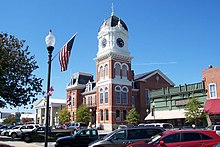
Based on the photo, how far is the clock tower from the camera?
187ft

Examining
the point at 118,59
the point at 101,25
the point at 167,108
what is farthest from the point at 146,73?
the point at 167,108

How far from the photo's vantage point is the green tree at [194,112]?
1486 inches

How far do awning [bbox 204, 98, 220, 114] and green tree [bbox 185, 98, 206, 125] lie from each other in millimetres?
783

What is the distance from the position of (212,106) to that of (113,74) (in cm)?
2471

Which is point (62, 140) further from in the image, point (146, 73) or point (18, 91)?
point (146, 73)

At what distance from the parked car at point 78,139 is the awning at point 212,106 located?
21.3 m

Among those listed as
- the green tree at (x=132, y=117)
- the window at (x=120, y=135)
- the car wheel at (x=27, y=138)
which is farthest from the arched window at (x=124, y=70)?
the window at (x=120, y=135)

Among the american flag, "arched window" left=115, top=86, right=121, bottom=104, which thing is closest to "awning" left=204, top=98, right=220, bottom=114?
"arched window" left=115, top=86, right=121, bottom=104

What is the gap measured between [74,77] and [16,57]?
56790 millimetres

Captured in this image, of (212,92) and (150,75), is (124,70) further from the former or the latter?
(212,92)

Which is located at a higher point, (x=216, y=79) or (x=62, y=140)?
(x=216, y=79)

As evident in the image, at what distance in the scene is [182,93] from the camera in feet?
144

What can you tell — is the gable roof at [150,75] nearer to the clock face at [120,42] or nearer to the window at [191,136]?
the clock face at [120,42]

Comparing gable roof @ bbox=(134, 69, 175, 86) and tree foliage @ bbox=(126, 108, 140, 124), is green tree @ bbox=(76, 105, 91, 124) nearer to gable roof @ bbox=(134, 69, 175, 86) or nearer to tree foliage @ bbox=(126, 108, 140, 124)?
tree foliage @ bbox=(126, 108, 140, 124)
